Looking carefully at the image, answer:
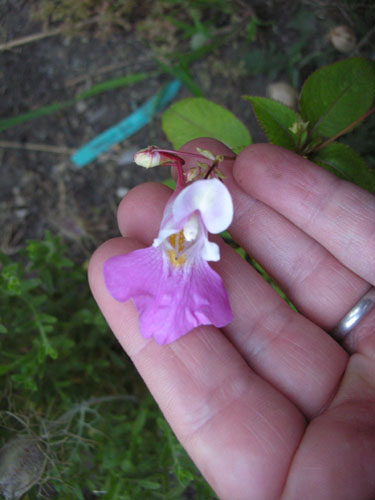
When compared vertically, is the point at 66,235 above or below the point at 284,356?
below

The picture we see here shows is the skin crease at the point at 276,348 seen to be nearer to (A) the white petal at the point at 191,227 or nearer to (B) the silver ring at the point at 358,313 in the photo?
(B) the silver ring at the point at 358,313

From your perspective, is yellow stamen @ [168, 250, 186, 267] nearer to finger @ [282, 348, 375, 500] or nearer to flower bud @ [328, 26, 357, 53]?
finger @ [282, 348, 375, 500]

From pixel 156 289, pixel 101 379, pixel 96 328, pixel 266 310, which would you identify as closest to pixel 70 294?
pixel 96 328

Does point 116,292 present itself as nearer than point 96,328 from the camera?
Yes

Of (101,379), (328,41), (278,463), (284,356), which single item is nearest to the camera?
(278,463)

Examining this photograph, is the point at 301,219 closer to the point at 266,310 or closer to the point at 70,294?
the point at 266,310

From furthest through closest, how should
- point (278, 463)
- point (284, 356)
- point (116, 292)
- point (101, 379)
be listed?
point (101, 379) < point (284, 356) < point (116, 292) < point (278, 463)

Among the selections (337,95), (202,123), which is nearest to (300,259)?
(337,95)

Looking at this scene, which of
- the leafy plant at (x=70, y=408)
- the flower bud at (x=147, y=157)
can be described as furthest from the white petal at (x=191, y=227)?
the leafy plant at (x=70, y=408)
